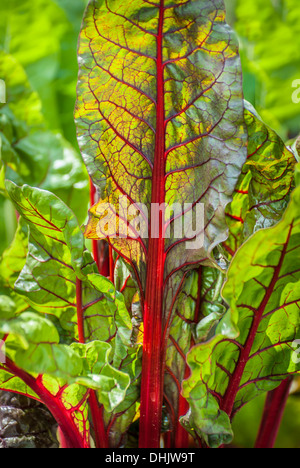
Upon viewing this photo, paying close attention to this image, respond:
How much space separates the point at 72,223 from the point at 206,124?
0.67 ft

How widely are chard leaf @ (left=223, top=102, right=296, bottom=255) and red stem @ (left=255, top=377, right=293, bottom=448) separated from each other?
260mm

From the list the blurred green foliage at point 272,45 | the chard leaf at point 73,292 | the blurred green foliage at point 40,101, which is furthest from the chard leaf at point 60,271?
the blurred green foliage at point 272,45

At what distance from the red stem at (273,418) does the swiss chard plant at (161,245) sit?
0.53 feet

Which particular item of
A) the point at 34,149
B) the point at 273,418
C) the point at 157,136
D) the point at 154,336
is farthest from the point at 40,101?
the point at 273,418

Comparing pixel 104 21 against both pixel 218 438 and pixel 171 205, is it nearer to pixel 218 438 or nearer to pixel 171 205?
pixel 171 205

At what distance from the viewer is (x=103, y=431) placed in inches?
24.9

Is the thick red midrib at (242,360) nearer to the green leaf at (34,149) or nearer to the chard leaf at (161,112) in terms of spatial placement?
the chard leaf at (161,112)

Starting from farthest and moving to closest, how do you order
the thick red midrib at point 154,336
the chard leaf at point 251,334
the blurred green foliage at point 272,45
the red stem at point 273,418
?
1. the blurred green foliage at point 272,45
2. the red stem at point 273,418
3. the thick red midrib at point 154,336
4. the chard leaf at point 251,334

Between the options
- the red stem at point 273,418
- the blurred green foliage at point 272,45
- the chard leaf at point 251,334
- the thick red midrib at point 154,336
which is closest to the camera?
the chard leaf at point 251,334

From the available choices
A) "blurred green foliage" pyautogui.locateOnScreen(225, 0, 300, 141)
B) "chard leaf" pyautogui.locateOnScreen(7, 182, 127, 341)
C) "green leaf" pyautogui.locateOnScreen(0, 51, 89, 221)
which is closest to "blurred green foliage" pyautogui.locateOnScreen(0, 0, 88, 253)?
"green leaf" pyautogui.locateOnScreen(0, 51, 89, 221)

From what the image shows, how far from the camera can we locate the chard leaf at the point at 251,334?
481 millimetres

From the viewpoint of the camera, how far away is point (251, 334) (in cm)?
57

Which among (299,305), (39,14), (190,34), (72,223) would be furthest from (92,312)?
(39,14)

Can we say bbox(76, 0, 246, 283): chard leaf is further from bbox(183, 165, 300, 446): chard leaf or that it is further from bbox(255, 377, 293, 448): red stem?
bbox(255, 377, 293, 448): red stem
